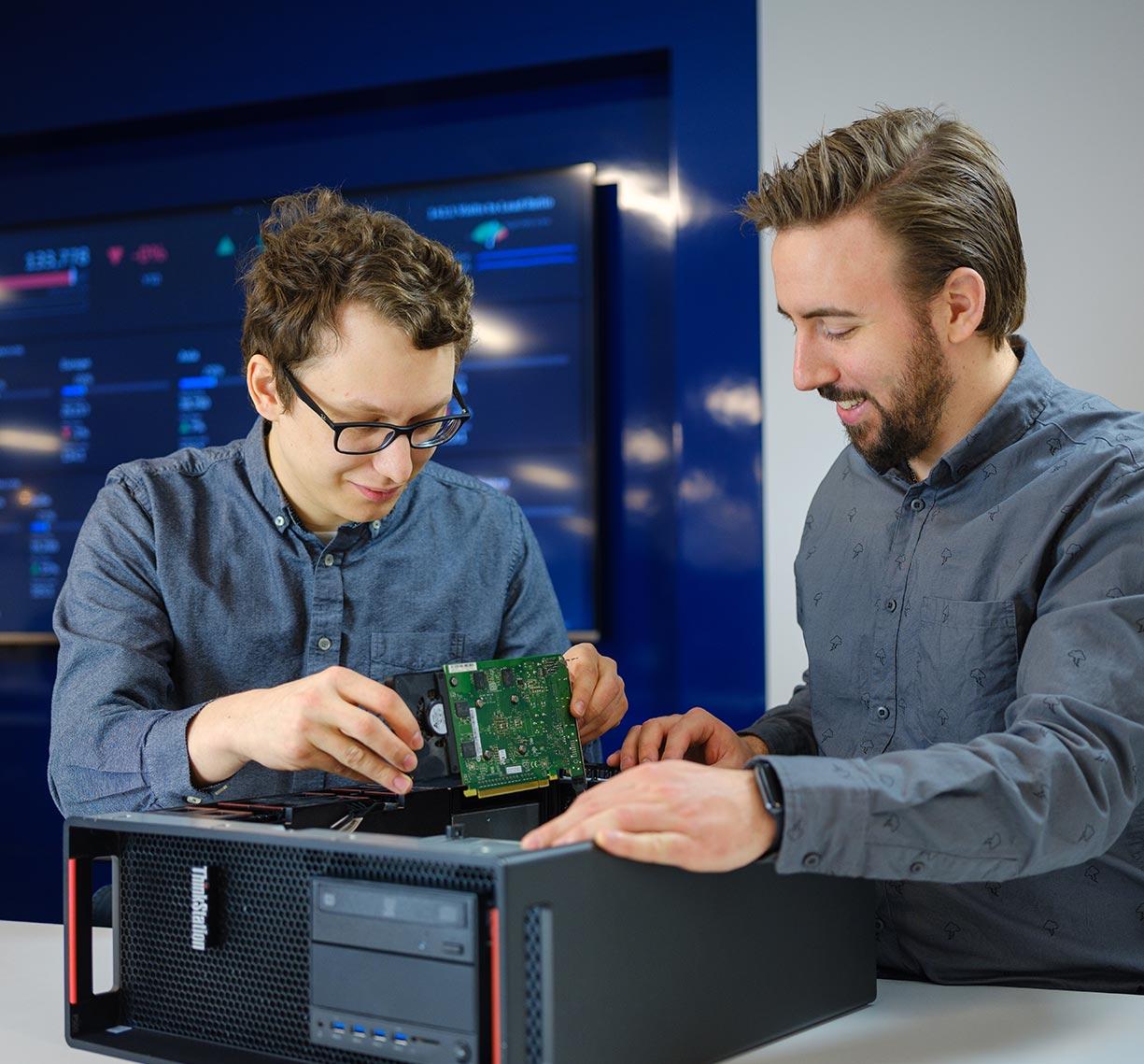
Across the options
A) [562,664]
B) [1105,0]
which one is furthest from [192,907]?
[1105,0]

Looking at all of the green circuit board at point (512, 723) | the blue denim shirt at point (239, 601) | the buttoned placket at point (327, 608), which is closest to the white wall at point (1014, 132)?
the blue denim shirt at point (239, 601)

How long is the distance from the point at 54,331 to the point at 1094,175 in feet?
8.12

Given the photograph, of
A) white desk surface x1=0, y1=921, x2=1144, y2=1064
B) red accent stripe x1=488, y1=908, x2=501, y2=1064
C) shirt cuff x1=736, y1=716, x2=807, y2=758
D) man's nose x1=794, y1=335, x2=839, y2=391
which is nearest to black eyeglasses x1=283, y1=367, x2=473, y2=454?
man's nose x1=794, y1=335, x2=839, y2=391

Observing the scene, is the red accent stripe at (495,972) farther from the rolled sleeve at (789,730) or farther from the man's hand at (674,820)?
the rolled sleeve at (789,730)

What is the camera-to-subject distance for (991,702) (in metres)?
1.33

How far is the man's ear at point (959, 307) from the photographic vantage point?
4.70 feet

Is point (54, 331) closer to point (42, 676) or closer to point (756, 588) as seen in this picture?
point (42, 676)

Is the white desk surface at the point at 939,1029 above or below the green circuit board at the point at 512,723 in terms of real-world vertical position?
below

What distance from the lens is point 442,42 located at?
292cm

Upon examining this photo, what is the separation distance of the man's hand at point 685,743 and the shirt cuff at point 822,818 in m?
0.50

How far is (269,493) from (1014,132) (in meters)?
1.66

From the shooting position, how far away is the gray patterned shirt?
100 cm

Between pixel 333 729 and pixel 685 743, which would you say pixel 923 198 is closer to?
pixel 685 743

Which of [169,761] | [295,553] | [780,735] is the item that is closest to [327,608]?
[295,553]
